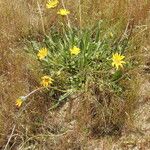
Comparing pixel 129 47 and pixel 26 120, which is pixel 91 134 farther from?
pixel 129 47

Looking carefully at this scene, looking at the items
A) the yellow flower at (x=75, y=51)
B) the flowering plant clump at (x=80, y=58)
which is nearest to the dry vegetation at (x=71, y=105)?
the flowering plant clump at (x=80, y=58)

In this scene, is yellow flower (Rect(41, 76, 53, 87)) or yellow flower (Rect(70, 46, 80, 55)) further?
yellow flower (Rect(70, 46, 80, 55))

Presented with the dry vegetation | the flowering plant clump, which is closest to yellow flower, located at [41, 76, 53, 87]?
the flowering plant clump

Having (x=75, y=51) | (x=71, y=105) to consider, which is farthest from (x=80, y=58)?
(x=71, y=105)

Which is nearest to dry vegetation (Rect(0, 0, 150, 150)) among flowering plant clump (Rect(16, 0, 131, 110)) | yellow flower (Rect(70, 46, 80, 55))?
flowering plant clump (Rect(16, 0, 131, 110))

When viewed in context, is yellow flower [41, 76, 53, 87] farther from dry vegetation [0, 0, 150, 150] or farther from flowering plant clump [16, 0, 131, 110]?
dry vegetation [0, 0, 150, 150]

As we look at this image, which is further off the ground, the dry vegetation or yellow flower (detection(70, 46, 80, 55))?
yellow flower (detection(70, 46, 80, 55))

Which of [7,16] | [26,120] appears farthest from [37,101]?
[7,16]

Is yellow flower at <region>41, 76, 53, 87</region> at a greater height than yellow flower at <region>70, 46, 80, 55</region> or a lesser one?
lesser

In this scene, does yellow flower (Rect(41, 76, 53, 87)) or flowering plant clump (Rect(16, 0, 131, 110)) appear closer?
yellow flower (Rect(41, 76, 53, 87))
